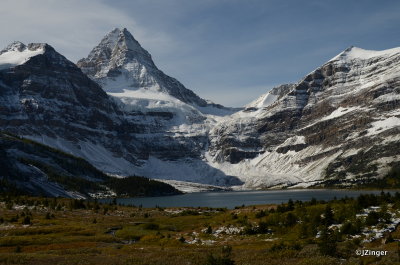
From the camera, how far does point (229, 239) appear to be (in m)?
63.5

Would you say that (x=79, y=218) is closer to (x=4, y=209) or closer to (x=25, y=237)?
(x=4, y=209)

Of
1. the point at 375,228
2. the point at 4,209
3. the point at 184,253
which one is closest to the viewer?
the point at 184,253

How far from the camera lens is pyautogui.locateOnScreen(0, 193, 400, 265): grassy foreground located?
1734 inches

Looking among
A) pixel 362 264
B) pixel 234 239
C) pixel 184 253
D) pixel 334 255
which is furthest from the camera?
pixel 234 239

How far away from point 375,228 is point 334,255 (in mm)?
15168

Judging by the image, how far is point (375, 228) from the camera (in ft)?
178

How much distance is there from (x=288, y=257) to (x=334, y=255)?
4.23 metres

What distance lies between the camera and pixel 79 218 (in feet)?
324

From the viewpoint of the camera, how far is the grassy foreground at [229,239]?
44031 mm

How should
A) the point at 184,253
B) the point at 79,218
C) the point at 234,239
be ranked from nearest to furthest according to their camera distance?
1. the point at 184,253
2. the point at 234,239
3. the point at 79,218

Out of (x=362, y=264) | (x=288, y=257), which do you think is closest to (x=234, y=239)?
(x=288, y=257)

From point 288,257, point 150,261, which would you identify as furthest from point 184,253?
point 288,257

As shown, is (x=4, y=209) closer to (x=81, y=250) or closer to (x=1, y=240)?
(x=1, y=240)

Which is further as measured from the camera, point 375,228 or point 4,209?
point 4,209
